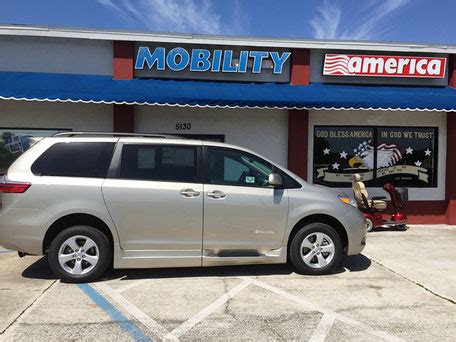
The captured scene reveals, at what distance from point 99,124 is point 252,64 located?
12.6 ft

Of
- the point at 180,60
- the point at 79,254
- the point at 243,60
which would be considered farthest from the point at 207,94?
the point at 79,254

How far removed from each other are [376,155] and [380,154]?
117 millimetres

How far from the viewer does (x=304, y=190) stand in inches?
231

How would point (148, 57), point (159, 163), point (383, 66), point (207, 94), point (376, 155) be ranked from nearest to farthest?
point (159, 163) → point (207, 94) → point (148, 57) → point (383, 66) → point (376, 155)

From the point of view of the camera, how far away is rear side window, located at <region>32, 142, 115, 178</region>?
539cm

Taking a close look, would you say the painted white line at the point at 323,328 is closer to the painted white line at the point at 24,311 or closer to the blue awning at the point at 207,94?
the painted white line at the point at 24,311

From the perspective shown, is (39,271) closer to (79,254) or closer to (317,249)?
(79,254)

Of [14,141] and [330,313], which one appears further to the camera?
[14,141]

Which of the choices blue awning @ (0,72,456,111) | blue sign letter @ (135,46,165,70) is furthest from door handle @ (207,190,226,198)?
blue sign letter @ (135,46,165,70)

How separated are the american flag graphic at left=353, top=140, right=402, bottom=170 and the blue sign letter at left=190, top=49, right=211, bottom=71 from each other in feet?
13.6

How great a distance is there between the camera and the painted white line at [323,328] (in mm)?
3895

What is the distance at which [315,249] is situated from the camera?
588 centimetres

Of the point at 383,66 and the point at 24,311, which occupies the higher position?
Result: the point at 383,66

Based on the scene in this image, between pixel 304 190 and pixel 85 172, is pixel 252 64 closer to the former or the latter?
pixel 304 190
